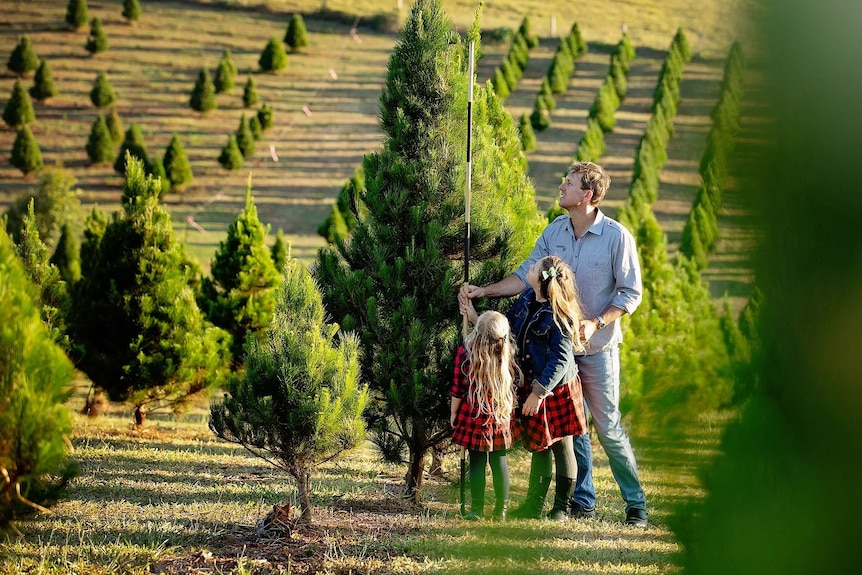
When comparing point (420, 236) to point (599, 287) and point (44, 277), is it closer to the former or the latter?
point (599, 287)

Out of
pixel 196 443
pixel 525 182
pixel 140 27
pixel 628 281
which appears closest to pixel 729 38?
pixel 628 281

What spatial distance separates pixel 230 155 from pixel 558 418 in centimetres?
2366

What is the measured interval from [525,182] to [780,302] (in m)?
5.50

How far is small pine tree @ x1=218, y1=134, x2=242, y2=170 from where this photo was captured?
26.9 meters

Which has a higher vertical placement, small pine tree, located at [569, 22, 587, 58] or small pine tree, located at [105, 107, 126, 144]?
small pine tree, located at [569, 22, 587, 58]

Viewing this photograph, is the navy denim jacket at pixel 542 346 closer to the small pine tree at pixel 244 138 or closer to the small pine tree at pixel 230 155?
the small pine tree at pixel 230 155

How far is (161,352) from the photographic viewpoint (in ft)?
25.2

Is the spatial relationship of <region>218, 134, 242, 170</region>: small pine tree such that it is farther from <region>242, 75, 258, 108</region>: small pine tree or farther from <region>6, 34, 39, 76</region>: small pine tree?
<region>6, 34, 39, 76</region>: small pine tree

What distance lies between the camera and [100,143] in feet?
85.1

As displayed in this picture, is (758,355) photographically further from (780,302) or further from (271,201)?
(271,201)

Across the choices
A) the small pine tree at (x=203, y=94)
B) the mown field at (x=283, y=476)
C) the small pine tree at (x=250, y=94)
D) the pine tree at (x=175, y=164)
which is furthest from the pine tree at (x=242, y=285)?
the small pine tree at (x=203, y=94)

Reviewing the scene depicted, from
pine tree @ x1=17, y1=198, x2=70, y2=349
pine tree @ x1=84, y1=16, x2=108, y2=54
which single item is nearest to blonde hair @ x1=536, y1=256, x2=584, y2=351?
pine tree @ x1=17, y1=198, x2=70, y2=349

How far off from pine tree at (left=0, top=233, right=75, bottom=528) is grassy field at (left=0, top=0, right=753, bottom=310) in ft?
63.6

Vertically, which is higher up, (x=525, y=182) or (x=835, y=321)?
(x=525, y=182)
